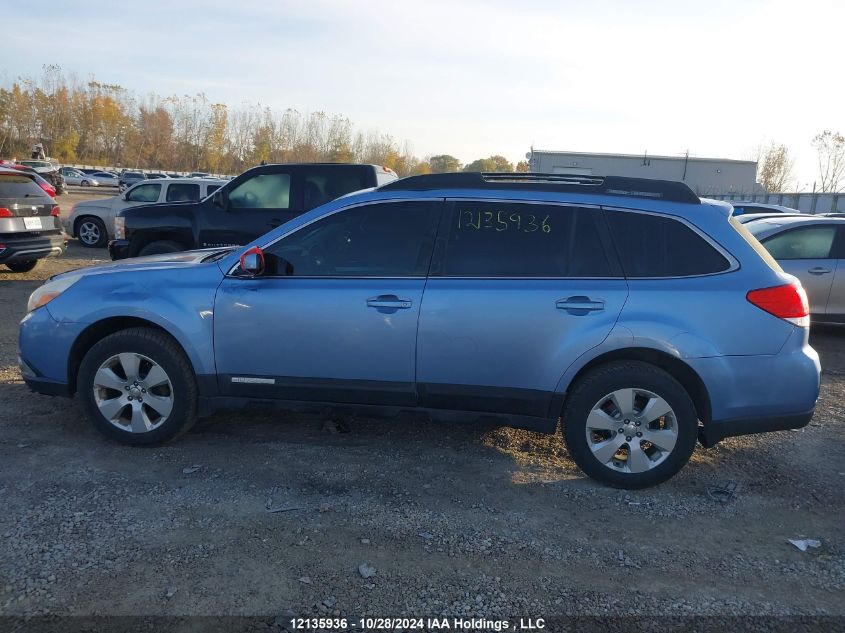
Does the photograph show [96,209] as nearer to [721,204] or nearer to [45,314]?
[45,314]

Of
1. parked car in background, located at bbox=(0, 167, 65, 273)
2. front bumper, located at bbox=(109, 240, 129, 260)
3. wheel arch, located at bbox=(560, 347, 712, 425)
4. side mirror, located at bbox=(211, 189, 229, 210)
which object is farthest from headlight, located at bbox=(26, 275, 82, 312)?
parked car in background, located at bbox=(0, 167, 65, 273)

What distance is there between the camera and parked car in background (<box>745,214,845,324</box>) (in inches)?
315

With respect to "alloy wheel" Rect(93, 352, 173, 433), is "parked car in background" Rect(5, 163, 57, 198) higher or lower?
higher

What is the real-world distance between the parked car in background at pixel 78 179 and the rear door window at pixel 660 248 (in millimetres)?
58180

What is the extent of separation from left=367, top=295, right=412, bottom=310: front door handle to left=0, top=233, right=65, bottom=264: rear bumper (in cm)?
786

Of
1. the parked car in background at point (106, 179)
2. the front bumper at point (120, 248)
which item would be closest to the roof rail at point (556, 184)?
the front bumper at point (120, 248)

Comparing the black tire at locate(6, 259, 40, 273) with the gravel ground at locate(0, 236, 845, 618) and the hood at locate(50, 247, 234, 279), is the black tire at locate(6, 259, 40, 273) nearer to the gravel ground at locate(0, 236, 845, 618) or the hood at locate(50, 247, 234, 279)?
→ the gravel ground at locate(0, 236, 845, 618)

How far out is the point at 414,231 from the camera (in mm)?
4188

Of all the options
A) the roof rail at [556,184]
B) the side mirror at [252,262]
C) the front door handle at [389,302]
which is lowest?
the front door handle at [389,302]

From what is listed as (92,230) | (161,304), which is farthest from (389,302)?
(92,230)

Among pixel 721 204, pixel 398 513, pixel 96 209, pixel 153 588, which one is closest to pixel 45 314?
pixel 153 588

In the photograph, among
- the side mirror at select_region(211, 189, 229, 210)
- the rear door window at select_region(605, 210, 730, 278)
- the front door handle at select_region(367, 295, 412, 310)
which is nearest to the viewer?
the rear door window at select_region(605, 210, 730, 278)

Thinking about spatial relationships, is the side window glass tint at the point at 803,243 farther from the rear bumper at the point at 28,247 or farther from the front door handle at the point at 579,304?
the rear bumper at the point at 28,247

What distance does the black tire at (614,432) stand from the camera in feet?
12.5
